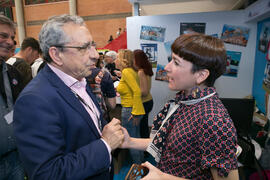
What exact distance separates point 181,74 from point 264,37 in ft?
7.01

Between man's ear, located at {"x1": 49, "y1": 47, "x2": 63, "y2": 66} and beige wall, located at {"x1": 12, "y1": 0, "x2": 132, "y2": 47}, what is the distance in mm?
6498

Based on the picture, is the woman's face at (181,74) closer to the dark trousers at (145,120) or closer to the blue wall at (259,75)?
the dark trousers at (145,120)

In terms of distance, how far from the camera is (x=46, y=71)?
0.86 metres

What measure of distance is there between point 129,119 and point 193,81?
1700 mm

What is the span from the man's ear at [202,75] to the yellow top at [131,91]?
148 cm

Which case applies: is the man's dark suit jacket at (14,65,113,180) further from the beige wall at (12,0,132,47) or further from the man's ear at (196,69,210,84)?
the beige wall at (12,0,132,47)

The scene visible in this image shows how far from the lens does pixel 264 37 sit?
2285mm

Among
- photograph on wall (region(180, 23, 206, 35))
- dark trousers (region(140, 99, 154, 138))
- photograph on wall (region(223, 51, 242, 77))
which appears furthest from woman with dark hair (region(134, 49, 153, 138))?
photograph on wall (region(223, 51, 242, 77))

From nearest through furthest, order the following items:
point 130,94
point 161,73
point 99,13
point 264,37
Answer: point 264,37 < point 130,94 < point 161,73 < point 99,13

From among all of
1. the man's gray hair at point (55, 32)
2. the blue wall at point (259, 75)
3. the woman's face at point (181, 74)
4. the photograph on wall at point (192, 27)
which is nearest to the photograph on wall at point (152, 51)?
the photograph on wall at point (192, 27)

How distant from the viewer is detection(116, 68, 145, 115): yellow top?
7.75 feet

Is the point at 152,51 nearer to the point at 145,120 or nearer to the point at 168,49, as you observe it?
the point at 168,49

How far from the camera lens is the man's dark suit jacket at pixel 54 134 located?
690 millimetres

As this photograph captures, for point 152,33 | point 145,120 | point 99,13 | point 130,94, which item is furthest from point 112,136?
point 99,13
